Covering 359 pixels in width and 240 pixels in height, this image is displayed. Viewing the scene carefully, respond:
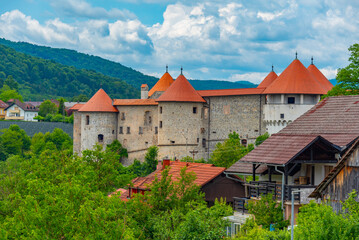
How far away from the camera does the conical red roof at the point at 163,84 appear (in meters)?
79.7

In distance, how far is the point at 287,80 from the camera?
63000mm

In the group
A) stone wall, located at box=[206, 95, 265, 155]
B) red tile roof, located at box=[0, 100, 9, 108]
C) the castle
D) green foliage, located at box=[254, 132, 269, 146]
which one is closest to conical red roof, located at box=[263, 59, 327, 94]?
the castle

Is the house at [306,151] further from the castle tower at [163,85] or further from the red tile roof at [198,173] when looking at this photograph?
the castle tower at [163,85]

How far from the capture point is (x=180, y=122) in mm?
68375

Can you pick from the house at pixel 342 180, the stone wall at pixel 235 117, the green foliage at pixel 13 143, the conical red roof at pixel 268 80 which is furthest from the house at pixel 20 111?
the house at pixel 342 180

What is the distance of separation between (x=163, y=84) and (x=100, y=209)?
192ft

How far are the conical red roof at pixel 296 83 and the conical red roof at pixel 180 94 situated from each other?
7.60 meters

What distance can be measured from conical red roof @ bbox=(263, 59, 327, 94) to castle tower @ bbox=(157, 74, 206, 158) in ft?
25.8

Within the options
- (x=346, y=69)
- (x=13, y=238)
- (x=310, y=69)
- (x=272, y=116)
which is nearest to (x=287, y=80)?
Answer: (x=272, y=116)

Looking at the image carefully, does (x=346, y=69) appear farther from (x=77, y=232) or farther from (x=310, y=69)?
(x=77, y=232)

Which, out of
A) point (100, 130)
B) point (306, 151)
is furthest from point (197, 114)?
point (306, 151)

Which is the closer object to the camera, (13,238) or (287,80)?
(13,238)

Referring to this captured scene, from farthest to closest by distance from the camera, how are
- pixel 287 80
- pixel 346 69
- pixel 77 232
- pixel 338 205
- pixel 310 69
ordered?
1. pixel 310 69
2. pixel 287 80
3. pixel 346 69
4. pixel 77 232
5. pixel 338 205

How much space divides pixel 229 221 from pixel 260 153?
107 inches
